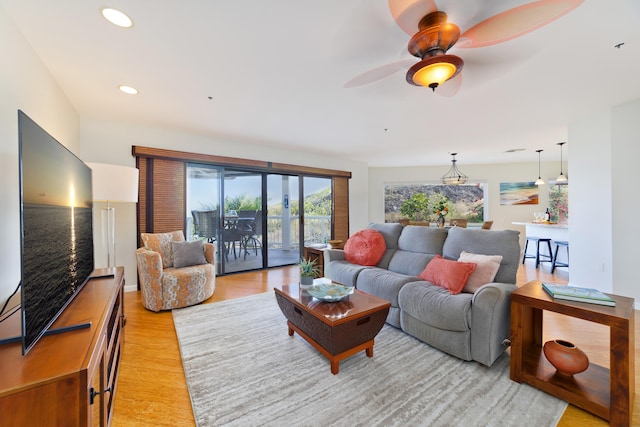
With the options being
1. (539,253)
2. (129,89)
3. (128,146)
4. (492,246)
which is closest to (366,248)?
(492,246)

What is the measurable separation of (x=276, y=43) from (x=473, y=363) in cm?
277

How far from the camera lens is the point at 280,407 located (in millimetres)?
1453

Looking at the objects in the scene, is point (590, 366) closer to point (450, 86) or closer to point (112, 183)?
point (450, 86)

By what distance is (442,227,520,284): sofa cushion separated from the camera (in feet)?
7.08

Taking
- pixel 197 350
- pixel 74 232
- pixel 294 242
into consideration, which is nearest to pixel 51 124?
pixel 74 232

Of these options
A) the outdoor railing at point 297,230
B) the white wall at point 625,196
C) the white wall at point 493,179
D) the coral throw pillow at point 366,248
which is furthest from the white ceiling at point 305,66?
the white wall at point 493,179

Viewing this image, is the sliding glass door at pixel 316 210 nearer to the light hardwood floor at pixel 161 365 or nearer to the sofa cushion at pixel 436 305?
the light hardwood floor at pixel 161 365

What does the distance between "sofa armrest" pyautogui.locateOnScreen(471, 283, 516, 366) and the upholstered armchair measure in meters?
2.86

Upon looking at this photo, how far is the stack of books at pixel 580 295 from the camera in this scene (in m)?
1.42

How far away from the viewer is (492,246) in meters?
2.29

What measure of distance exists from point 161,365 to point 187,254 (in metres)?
1.65

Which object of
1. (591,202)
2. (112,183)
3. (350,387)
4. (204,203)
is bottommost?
(350,387)

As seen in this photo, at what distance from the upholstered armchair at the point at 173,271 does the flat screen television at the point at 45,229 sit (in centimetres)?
133

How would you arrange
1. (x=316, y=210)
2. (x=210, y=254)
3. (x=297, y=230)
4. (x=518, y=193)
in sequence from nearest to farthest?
(x=210, y=254) → (x=297, y=230) → (x=316, y=210) → (x=518, y=193)
